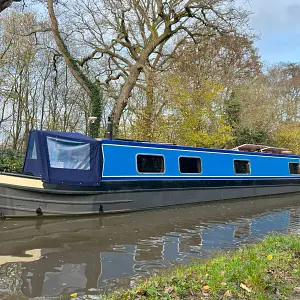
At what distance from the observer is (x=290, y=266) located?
14.4 feet

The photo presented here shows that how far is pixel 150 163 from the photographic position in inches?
439

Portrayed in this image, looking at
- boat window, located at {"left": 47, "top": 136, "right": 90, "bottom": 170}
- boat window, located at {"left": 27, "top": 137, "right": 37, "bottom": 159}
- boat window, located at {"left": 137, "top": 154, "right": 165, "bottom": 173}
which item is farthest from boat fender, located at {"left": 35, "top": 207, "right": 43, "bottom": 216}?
boat window, located at {"left": 137, "top": 154, "right": 165, "bottom": 173}

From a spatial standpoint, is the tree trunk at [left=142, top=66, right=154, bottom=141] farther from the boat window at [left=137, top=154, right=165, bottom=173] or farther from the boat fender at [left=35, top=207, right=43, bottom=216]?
the boat fender at [left=35, top=207, right=43, bottom=216]

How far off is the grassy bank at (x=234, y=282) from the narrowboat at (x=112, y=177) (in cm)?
535

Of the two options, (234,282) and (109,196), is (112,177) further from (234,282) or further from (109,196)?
(234,282)

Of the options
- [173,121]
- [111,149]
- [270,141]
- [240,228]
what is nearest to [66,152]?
[111,149]

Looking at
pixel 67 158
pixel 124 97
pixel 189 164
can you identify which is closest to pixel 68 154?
pixel 67 158

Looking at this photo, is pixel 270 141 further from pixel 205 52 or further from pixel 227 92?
pixel 205 52

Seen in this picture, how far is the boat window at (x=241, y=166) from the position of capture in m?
14.0

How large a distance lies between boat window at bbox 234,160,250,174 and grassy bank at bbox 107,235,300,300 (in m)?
9.31

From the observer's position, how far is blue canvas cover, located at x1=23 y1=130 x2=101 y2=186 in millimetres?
8992

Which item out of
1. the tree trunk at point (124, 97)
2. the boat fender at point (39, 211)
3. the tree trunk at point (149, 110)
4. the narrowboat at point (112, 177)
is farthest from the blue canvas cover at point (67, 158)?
the tree trunk at point (149, 110)

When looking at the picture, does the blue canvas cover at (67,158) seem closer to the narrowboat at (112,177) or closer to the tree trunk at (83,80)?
the narrowboat at (112,177)

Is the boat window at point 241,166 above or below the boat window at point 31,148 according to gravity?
below
